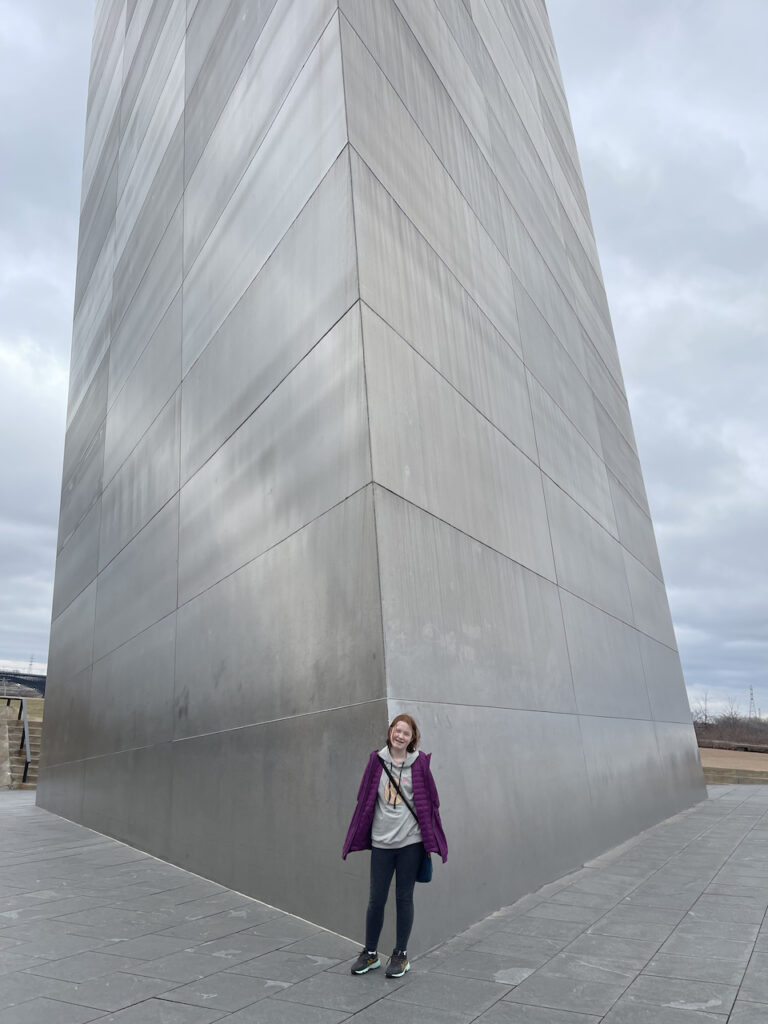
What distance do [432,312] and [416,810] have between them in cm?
527

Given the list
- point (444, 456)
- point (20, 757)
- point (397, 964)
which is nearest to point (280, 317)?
point (444, 456)

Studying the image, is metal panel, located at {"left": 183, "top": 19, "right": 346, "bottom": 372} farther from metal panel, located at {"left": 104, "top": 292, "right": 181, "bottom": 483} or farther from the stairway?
the stairway

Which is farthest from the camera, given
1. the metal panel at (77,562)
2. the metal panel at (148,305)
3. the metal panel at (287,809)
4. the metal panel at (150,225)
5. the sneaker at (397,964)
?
the metal panel at (77,562)

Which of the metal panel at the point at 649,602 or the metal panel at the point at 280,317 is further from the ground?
the metal panel at the point at 280,317

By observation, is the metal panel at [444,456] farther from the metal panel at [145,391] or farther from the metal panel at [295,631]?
the metal panel at [145,391]

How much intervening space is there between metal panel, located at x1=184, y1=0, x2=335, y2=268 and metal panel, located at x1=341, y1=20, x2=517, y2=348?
30.2 inches

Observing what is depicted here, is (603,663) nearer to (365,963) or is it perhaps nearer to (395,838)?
(395,838)

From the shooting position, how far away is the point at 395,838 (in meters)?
4.37

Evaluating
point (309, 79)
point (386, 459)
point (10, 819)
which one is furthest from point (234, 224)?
point (10, 819)

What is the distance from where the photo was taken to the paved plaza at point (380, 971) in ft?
12.2

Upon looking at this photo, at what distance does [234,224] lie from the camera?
8.83 metres

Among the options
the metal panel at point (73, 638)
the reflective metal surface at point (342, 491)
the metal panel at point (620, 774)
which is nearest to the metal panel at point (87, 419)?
the reflective metal surface at point (342, 491)

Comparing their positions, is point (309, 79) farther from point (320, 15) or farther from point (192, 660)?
point (192, 660)

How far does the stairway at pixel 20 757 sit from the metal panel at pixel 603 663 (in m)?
15.9
